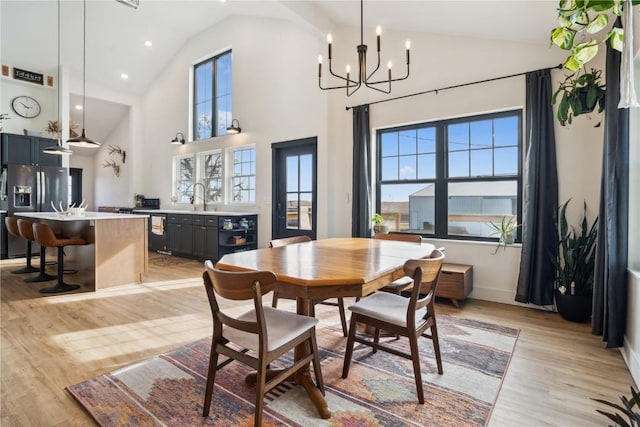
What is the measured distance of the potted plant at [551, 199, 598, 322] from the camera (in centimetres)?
298

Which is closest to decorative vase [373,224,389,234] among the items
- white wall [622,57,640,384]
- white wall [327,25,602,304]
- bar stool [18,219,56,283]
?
white wall [327,25,602,304]

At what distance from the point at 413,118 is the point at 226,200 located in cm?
404

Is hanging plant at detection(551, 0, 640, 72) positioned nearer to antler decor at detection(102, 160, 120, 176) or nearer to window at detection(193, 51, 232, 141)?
window at detection(193, 51, 232, 141)

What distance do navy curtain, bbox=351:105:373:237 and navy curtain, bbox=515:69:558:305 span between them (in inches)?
72.6

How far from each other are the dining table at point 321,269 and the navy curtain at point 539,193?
60.7 inches

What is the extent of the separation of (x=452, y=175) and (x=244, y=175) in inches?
153

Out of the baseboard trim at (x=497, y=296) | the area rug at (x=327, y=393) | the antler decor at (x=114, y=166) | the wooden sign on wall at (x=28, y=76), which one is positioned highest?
the wooden sign on wall at (x=28, y=76)

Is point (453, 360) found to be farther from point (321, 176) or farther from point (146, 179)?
point (146, 179)

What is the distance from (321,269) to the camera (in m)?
1.75

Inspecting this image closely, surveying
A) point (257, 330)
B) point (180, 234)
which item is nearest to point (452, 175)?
point (257, 330)

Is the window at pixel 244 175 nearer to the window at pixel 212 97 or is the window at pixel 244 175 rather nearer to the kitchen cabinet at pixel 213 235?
the kitchen cabinet at pixel 213 235

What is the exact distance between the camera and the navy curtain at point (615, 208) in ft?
7.86

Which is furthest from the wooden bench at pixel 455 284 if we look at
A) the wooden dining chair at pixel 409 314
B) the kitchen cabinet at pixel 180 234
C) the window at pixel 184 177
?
the window at pixel 184 177

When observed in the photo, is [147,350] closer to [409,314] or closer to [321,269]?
[321,269]
